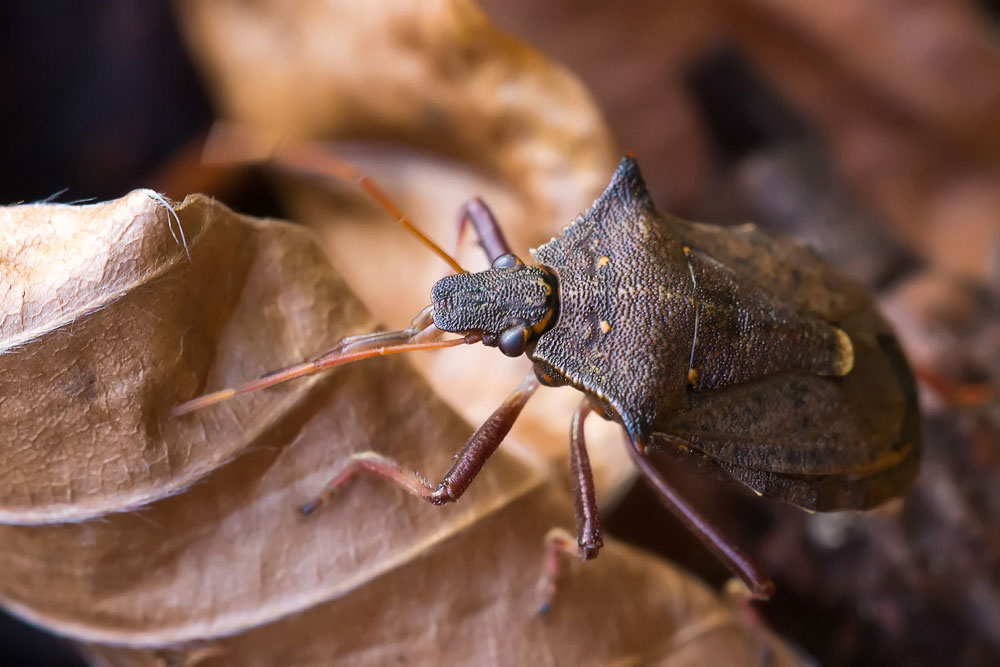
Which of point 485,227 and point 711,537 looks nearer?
point 711,537

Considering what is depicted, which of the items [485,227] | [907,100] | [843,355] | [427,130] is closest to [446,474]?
[485,227]

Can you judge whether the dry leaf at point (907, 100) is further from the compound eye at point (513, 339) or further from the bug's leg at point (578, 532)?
the compound eye at point (513, 339)

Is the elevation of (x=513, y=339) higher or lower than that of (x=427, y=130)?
lower

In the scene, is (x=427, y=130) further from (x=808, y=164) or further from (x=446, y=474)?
(x=808, y=164)

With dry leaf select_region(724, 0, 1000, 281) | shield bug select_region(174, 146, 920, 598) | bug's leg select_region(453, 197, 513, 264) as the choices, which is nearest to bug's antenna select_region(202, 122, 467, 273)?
bug's leg select_region(453, 197, 513, 264)

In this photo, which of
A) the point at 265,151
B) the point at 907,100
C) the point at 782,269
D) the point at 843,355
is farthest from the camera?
the point at 907,100

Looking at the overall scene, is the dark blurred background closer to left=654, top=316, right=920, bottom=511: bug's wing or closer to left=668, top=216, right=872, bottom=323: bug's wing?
left=654, top=316, right=920, bottom=511: bug's wing
